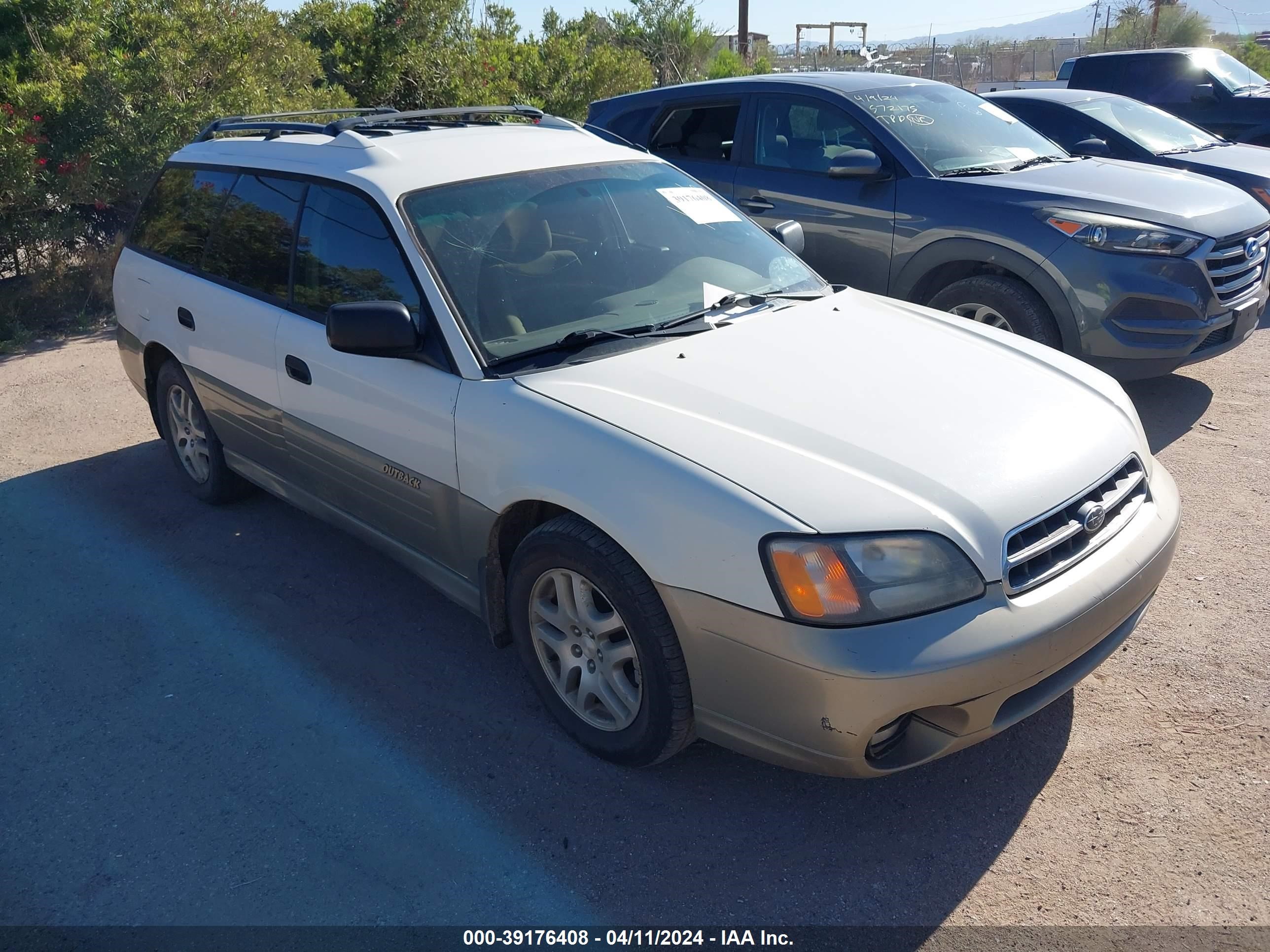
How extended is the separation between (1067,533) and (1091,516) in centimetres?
13

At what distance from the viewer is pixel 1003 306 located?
5.64 meters

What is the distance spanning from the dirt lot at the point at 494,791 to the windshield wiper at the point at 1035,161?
2728 millimetres

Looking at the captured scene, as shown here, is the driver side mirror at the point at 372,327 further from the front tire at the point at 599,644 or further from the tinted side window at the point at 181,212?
the tinted side window at the point at 181,212

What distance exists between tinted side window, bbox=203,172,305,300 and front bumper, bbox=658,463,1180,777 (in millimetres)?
2412

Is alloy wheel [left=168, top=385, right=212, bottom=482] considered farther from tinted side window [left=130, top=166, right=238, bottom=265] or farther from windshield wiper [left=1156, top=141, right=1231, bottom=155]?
windshield wiper [left=1156, top=141, right=1231, bottom=155]

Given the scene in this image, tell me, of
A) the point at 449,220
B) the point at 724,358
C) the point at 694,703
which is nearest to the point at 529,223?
the point at 449,220

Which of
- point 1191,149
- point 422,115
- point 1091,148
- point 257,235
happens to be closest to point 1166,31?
point 1191,149

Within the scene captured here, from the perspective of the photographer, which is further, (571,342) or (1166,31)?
(1166,31)

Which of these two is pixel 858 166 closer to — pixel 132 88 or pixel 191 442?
pixel 191 442

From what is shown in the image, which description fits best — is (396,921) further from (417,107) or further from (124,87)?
(417,107)

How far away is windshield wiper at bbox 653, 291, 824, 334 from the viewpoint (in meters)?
3.54

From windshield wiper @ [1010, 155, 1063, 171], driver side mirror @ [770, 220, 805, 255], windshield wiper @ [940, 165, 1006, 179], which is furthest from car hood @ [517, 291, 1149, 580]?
windshield wiper @ [1010, 155, 1063, 171]

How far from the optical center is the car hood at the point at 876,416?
2586 mm

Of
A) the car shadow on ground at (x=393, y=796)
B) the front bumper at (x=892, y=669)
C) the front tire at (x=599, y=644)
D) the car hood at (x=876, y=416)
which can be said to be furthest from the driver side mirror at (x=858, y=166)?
the front tire at (x=599, y=644)
